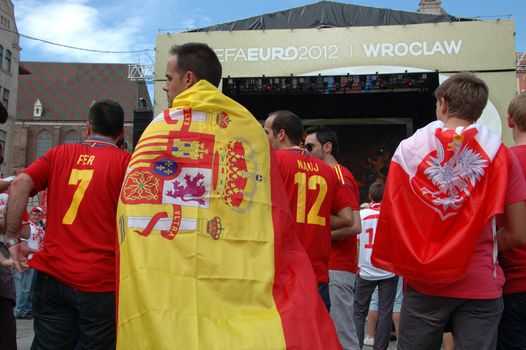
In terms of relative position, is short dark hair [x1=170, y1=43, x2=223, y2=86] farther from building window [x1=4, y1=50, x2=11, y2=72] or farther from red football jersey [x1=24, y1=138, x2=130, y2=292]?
building window [x1=4, y1=50, x2=11, y2=72]

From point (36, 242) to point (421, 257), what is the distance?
8523 mm

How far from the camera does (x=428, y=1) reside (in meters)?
43.7

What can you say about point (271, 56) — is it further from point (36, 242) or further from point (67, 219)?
point (67, 219)

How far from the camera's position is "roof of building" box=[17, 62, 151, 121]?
227 feet

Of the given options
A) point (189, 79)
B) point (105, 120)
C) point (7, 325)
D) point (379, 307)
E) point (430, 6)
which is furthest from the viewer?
point (430, 6)

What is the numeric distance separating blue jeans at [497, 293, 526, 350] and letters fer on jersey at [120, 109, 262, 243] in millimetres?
1515

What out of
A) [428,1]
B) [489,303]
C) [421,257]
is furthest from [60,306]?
[428,1]

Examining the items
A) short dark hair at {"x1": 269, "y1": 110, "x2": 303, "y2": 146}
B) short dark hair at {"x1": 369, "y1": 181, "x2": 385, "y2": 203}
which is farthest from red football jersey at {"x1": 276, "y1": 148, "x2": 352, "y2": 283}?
short dark hair at {"x1": 369, "y1": 181, "x2": 385, "y2": 203}

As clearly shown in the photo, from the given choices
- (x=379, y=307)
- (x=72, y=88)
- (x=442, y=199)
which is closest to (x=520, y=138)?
(x=442, y=199)

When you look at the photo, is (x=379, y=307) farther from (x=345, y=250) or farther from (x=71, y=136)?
(x=71, y=136)

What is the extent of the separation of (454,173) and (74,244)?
81.1 inches

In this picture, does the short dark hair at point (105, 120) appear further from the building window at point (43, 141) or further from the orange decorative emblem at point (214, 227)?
the building window at point (43, 141)

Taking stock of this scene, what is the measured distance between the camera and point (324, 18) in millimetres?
18344

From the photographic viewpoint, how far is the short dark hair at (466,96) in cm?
272
